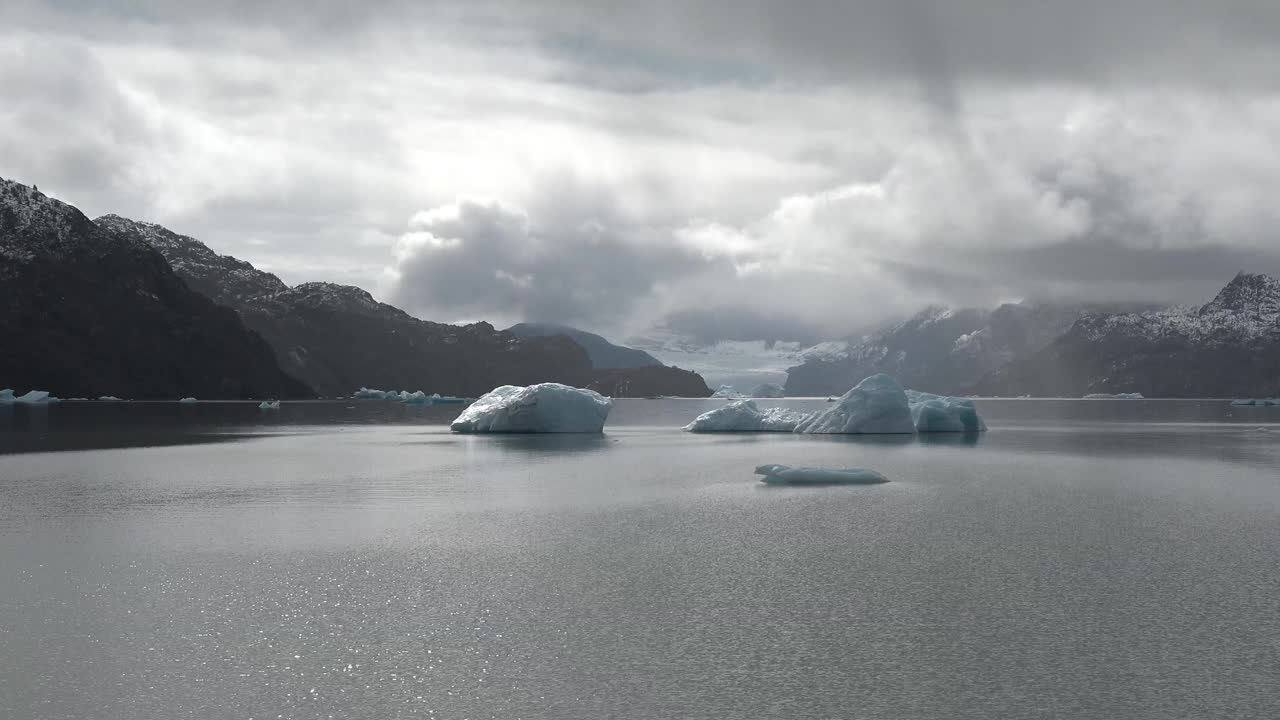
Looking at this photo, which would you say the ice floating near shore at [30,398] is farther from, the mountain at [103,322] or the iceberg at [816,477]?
the iceberg at [816,477]

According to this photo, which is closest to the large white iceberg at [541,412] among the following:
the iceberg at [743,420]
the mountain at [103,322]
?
the iceberg at [743,420]

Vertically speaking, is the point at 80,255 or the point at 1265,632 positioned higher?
the point at 80,255

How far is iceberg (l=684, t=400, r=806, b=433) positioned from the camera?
66.6m

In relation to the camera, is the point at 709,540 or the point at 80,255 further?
the point at 80,255

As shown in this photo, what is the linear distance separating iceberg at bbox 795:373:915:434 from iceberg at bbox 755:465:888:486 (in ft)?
92.7

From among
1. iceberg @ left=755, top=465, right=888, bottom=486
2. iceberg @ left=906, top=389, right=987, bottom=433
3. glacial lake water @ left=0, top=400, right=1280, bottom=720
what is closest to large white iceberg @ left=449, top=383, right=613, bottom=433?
iceberg @ left=906, top=389, right=987, bottom=433

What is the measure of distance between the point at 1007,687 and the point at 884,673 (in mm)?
1274

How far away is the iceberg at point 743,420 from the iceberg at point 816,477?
116ft

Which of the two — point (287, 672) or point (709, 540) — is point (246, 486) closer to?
point (709, 540)

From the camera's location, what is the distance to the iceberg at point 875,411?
2335 inches

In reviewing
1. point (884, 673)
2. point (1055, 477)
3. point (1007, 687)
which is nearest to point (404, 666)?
point (884, 673)

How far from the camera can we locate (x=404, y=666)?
10.8 m

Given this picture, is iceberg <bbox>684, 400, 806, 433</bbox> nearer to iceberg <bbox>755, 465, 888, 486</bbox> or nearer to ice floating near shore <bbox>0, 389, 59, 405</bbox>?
iceberg <bbox>755, 465, 888, 486</bbox>

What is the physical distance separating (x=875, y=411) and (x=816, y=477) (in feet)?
100
